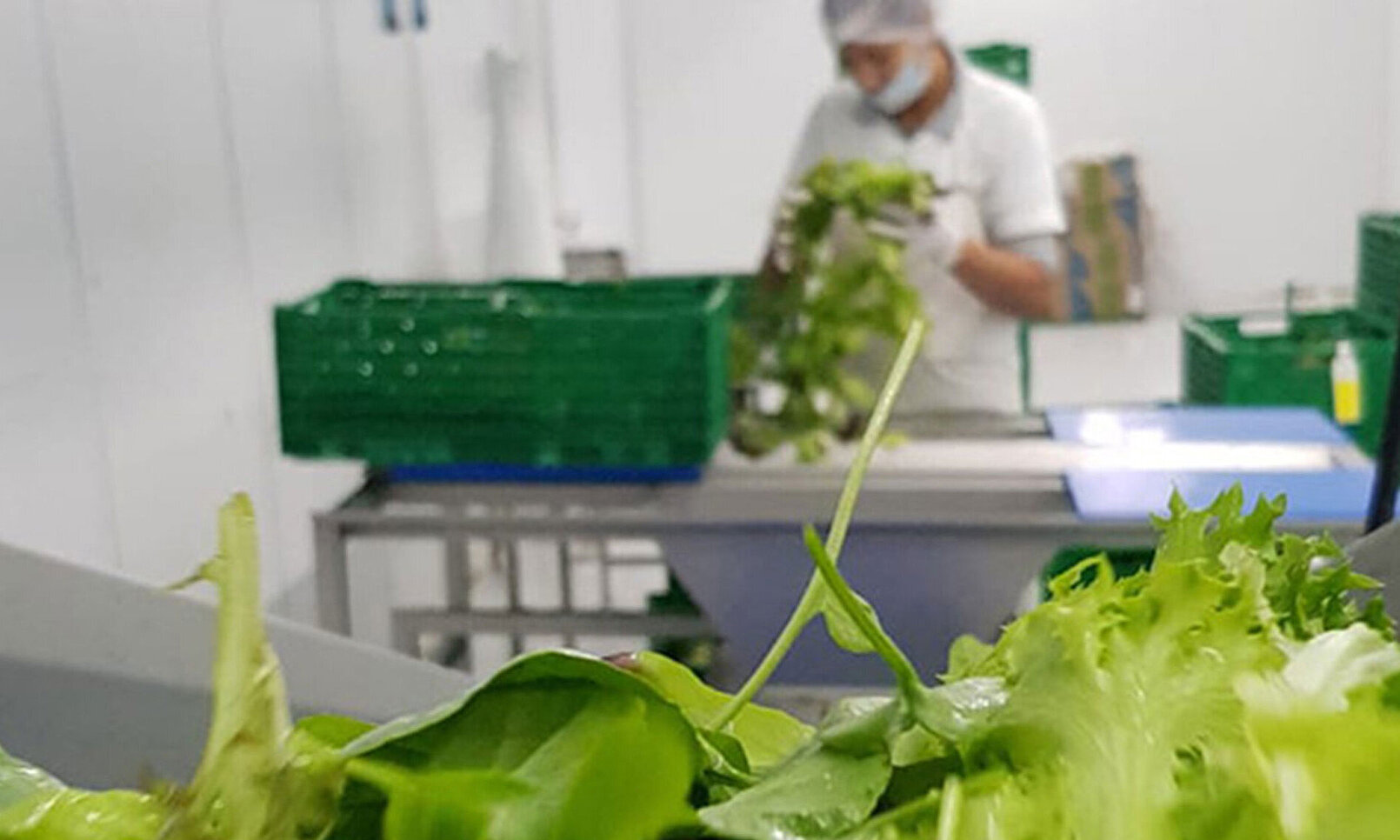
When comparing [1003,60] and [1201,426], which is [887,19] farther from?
[1003,60]

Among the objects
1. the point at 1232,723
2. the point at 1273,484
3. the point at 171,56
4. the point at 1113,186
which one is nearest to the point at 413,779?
the point at 1232,723

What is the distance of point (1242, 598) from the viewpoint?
303 mm

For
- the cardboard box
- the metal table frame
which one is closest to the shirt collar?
the metal table frame

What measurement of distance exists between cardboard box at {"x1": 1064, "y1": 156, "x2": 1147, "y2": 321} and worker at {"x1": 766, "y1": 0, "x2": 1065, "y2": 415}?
2231 mm

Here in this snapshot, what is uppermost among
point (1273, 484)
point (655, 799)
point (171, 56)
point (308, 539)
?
point (171, 56)

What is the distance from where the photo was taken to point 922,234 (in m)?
2.55

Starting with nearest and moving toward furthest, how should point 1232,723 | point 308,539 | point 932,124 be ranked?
point 1232,723 < point 932,124 < point 308,539

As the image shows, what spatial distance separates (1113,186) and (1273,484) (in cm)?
318

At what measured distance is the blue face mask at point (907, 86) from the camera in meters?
2.66

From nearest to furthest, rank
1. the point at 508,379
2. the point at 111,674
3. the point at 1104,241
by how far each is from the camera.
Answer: the point at 111,674 < the point at 508,379 < the point at 1104,241

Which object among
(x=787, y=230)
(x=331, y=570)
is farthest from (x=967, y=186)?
(x=331, y=570)

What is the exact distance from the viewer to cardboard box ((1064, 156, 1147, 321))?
486 centimetres

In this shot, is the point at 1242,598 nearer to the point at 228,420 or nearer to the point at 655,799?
the point at 655,799

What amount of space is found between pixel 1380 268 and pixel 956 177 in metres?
1.04
